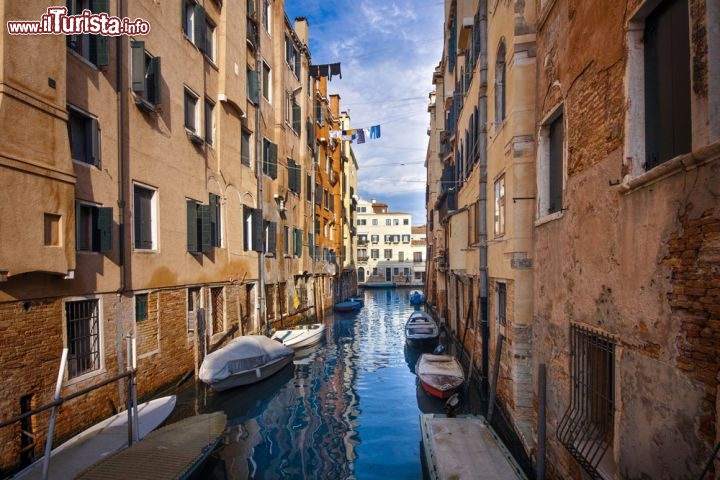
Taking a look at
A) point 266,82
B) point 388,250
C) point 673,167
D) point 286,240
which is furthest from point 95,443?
point 388,250

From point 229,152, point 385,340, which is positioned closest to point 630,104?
point 229,152

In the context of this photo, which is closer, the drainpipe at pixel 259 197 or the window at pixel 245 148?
the window at pixel 245 148

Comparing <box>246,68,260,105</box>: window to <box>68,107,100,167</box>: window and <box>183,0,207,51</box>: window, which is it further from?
<box>68,107,100,167</box>: window

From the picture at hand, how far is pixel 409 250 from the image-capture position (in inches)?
2354

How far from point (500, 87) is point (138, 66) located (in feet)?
24.6

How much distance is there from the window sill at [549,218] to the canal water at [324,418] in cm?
457

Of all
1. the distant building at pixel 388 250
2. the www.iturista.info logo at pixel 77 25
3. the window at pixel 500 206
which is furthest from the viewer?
the distant building at pixel 388 250

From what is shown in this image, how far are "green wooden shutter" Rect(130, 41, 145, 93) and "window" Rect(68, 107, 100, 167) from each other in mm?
1431

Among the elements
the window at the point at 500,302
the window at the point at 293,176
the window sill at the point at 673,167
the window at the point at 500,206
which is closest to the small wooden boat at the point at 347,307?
the window at the point at 293,176

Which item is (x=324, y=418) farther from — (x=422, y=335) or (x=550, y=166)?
(x=422, y=335)

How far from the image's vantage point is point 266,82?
63.6 ft

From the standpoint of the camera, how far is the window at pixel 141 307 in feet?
33.4

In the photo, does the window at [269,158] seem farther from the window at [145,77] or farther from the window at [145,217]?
the window at [145,217]

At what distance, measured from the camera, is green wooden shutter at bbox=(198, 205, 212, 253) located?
12.8 metres
